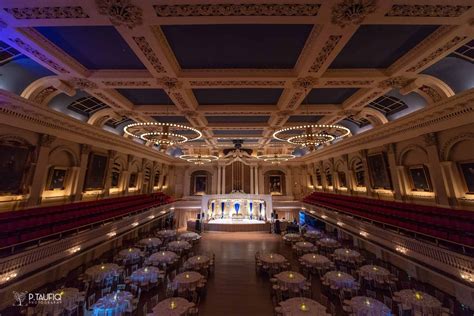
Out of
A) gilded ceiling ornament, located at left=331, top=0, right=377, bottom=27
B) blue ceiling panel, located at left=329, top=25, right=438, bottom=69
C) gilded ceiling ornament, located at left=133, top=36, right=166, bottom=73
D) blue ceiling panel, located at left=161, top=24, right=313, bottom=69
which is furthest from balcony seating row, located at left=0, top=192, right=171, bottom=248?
blue ceiling panel, located at left=329, top=25, right=438, bottom=69

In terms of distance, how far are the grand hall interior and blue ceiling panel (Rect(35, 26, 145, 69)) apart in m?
0.05

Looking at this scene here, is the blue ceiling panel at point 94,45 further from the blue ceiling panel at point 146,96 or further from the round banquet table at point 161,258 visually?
the round banquet table at point 161,258

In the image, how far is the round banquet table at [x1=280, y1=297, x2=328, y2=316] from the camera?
14.2 ft

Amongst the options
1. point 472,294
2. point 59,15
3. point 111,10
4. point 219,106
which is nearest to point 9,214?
point 59,15

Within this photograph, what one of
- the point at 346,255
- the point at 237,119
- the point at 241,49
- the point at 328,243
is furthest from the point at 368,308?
the point at 237,119

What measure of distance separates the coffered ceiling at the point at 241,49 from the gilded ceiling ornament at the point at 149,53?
1.1 inches

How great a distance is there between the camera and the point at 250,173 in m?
22.2

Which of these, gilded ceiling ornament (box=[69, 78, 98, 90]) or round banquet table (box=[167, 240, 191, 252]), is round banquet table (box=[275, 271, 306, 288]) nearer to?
round banquet table (box=[167, 240, 191, 252])

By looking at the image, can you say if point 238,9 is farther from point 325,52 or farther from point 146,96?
point 146,96

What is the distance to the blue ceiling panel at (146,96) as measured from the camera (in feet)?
28.0

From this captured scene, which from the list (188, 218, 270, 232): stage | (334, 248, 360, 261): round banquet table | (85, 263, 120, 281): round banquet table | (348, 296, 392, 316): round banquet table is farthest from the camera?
(188, 218, 270, 232): stage

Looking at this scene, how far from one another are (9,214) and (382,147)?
17142 mm

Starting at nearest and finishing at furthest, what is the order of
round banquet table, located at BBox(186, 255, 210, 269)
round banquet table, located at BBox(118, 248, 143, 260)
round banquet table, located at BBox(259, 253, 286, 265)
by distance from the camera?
round banquet table, located at BBox(186, 255, 210, 269) < round banquet table, located at BBox(259, 253, 286, 265) < round banquet table, located at BBox(118, 248, 143, 260)

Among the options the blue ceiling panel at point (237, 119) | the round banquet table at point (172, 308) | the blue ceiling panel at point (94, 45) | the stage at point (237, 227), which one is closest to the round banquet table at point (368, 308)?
the round banquet table at point (172, 308)
